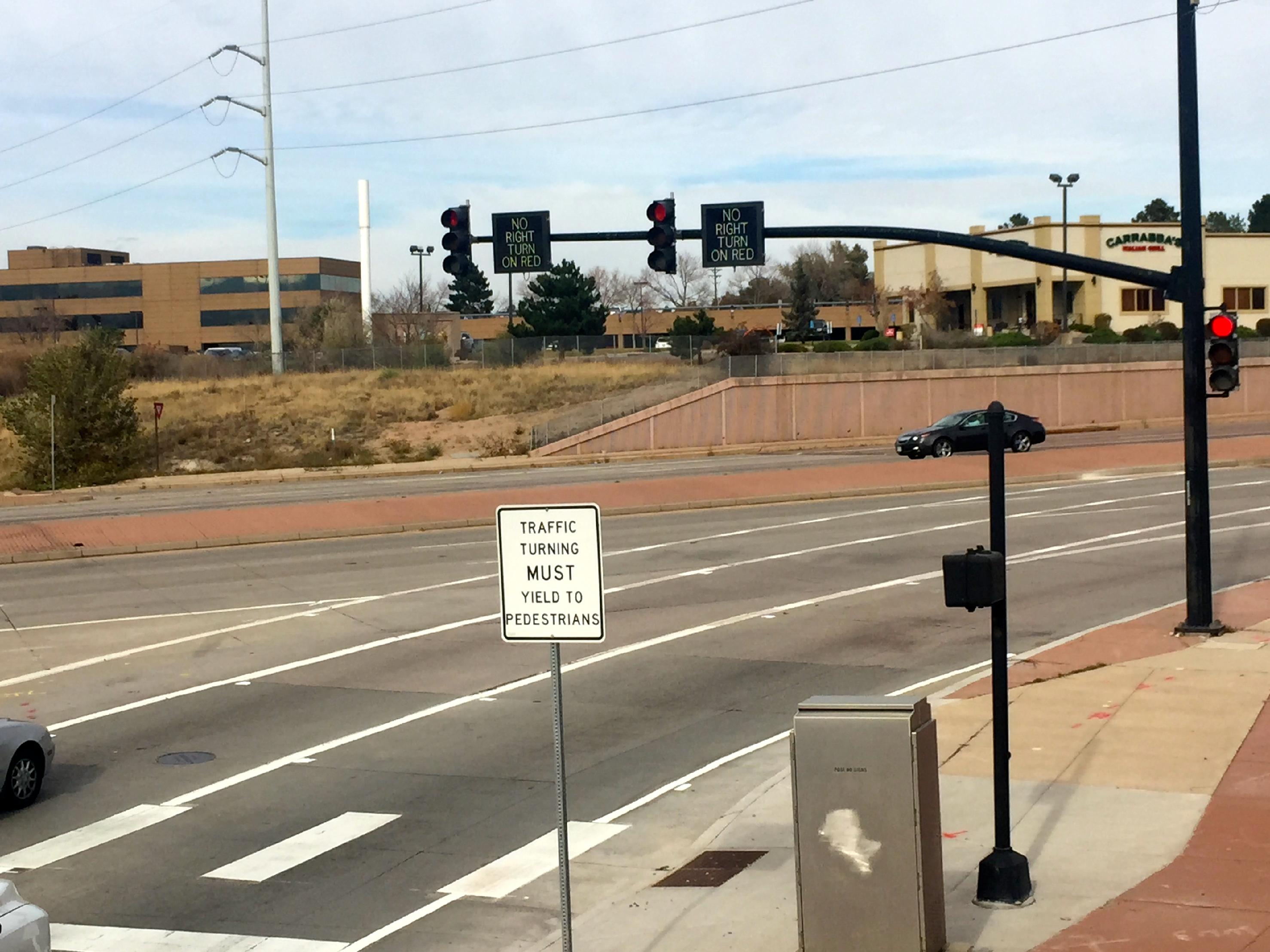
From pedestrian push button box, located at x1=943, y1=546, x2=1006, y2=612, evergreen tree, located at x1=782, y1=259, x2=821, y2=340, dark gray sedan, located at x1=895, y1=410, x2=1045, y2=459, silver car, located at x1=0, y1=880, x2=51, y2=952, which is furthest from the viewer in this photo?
evergreen tree, located at x1=782, y1=259, x2=821, y2=340

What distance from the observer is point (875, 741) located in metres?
7.62

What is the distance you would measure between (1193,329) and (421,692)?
10054 millimetres

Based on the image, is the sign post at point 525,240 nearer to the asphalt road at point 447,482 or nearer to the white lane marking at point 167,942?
the asphalt road at point 447,482

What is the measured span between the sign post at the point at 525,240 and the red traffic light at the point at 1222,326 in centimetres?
1091

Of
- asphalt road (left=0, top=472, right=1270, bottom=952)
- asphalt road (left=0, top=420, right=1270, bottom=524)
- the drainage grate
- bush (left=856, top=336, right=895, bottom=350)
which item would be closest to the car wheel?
asphalt road (left=0, top=472, right=1270, bottom=952)

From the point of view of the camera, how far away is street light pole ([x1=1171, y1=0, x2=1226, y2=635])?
16781mm

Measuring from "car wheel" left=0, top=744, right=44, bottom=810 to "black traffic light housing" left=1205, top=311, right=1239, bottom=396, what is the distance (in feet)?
42.0

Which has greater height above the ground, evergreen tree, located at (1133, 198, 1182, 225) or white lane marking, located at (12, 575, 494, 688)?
evergreen tree, located at (1133, 198, 1182, 225)

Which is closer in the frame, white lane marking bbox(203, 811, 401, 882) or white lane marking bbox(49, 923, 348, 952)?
white lane marking bbox(49, 923, 348, 952)

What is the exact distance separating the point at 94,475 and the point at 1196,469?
44473mm

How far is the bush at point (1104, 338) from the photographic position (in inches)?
2808

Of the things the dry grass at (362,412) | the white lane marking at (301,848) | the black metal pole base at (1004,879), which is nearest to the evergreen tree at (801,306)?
the dry grass at (362,412)

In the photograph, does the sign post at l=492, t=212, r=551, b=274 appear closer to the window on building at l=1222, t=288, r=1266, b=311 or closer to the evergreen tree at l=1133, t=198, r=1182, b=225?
the window on building at l=1222, t=288, r=1266, b=311

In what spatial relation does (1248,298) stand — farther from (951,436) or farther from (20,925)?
(20,925)
